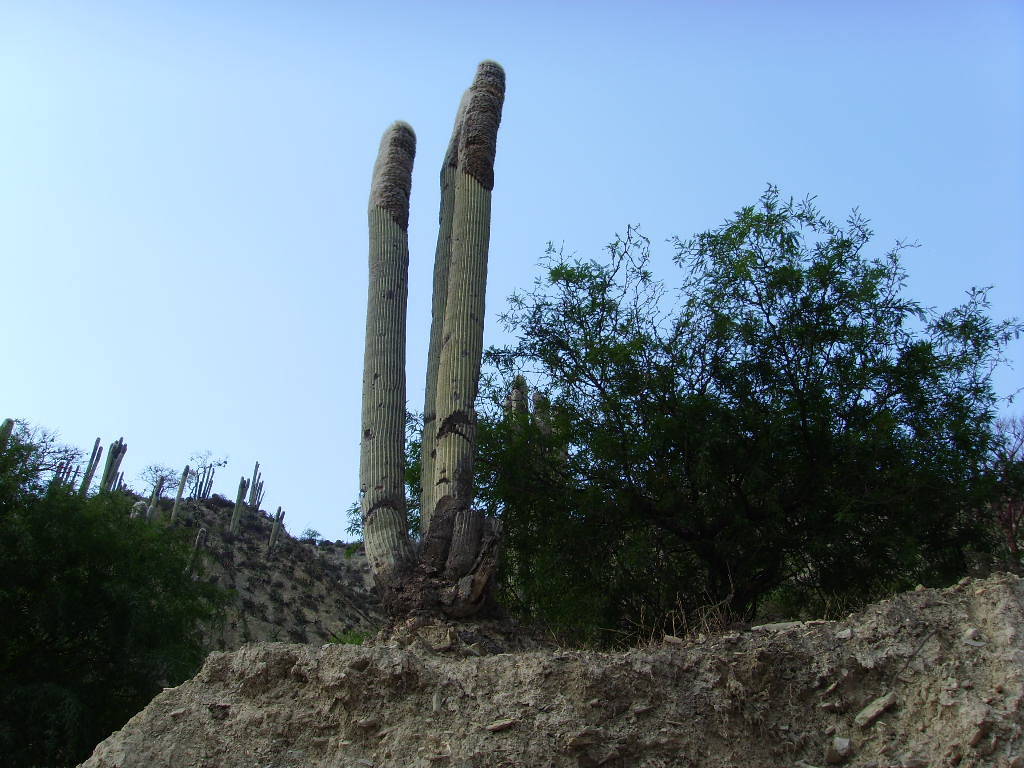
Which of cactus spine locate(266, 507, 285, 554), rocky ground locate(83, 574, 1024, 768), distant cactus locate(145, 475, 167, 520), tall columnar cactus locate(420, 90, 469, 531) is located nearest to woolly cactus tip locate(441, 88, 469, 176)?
tall columnar cactus locate(420, 90, 469, 531)

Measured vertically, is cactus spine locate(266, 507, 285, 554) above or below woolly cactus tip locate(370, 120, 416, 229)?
above

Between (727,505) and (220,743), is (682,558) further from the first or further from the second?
(220,743)

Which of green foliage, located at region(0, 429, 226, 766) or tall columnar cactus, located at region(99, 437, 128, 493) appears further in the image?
tall columnar cactus, located at region(99, 437, 128, 493)

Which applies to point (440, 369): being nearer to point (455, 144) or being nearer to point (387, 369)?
point (387, 369)

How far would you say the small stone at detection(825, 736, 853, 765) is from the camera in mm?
5758

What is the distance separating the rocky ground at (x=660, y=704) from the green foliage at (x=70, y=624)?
15.4 feet

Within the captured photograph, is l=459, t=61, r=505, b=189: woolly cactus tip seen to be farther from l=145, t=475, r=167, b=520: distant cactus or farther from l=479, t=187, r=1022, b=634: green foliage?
l=145, t=475, r=167, b=520: distant cactus

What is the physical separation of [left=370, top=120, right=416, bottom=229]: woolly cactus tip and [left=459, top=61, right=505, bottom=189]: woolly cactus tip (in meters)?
0.68

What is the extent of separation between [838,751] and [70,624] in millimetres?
9607

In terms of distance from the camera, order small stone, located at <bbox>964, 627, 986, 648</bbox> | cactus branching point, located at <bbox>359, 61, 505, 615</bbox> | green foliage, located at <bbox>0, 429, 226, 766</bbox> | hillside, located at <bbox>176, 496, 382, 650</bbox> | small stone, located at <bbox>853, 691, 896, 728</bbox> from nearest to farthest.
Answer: small stone, located at <bbox>853, 691, 896, 728</bbox> → small stone, located at <bbox>964, 627, 986, 648</bbox> → cactus branching point, located at <bbox>359, 61, 505, 615</bbox> → green foliage, located at <bbox>0, 429, 226, 766</bbox> → hillside, located at <bbox>176, 496, 382, 650</bbox>

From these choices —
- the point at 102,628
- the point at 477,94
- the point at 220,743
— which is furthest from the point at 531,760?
the point at 102,628

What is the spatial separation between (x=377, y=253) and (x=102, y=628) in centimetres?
625

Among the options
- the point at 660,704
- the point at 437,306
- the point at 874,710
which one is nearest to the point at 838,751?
the point at 874,710

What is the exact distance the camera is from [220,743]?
6.66 m
